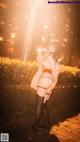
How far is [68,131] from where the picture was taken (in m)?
8.31

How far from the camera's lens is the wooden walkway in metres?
7.73

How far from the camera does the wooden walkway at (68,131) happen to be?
25.4 feet

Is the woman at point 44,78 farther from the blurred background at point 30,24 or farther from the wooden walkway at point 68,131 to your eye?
the blurred background at point 30,24

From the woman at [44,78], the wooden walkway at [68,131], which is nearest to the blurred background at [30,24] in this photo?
the wooden walkway at [68,131]

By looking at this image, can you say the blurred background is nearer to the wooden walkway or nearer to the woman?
the wooden walkway

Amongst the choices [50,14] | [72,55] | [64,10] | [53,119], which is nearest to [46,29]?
[50,14]

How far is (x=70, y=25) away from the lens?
63.9 feet

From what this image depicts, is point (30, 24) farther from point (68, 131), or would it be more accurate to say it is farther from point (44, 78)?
point (68, 131)

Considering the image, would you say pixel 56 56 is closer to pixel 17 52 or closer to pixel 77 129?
pixel 77 129

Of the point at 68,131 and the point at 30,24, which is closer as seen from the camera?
the point at 68,131

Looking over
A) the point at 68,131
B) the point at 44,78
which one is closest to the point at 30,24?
the point at 44,78

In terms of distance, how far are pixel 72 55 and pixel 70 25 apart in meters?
2.10

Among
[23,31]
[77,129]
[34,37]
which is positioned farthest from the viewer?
[34,37]

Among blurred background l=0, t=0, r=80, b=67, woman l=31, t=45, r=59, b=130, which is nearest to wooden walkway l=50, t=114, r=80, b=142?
woman l=31, t=45, r=59, b=130
